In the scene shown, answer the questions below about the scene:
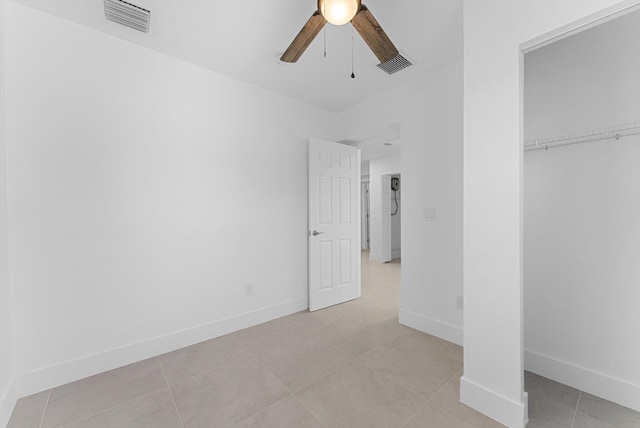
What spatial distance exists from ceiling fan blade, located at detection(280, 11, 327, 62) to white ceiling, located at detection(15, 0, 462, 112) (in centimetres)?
39

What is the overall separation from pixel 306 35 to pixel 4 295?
2431 mm

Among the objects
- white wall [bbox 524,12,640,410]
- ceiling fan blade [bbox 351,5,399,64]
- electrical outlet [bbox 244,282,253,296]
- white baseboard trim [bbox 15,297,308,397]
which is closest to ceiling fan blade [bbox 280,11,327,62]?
ceiling fan blade [bbox 351,5,399,64]

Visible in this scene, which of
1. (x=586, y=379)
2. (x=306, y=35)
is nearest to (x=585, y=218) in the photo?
(x=586, y=379)

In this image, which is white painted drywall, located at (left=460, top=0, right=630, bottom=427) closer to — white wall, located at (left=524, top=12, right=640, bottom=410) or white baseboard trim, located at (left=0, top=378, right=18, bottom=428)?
white wall, located at (left=524, top=12, right=640, bottom=410)

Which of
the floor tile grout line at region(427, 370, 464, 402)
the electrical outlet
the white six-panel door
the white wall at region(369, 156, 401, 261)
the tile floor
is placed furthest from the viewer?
the white wall at region(369, 156, 401, 261)

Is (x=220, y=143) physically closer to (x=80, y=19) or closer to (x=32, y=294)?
(x=80, y=19)

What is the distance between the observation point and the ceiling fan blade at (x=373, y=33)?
4.58 feet

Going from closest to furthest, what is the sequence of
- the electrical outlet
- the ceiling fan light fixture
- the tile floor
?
the ceiling fan light fixture < the tile floor < the electrical outlet

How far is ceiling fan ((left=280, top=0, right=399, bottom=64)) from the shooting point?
1323 mm

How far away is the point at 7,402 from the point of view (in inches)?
62.8

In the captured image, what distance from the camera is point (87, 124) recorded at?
2027 millimetres

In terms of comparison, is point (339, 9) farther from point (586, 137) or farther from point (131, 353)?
point (131, 353)

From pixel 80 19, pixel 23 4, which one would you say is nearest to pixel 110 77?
pixel 80 19

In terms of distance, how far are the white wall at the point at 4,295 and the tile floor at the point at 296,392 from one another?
13cm
